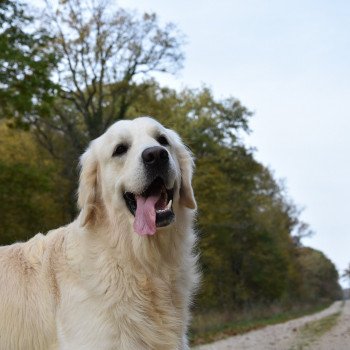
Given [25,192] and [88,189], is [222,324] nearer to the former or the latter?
[25,192]

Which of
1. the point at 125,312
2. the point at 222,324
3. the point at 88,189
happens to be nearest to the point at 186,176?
the point at 88,189

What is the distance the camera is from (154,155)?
411 centimetres

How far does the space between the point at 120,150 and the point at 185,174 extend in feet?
1.88

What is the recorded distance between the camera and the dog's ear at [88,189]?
14.1 feet

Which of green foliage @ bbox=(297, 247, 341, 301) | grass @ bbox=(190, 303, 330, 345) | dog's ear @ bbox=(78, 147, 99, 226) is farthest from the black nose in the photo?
green foliage @ bbox=(297, 247, 341, 301)

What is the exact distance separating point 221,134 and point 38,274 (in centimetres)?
3528

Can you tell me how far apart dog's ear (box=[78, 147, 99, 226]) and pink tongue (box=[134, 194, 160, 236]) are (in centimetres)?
37

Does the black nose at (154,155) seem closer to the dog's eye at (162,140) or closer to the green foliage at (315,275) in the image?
the dog's eye at (162,140)

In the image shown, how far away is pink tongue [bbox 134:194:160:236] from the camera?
4098 millimetres

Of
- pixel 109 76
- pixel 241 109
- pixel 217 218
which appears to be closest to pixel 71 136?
pixel 109 76

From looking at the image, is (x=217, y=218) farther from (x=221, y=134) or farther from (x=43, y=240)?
(x=43, y=240)

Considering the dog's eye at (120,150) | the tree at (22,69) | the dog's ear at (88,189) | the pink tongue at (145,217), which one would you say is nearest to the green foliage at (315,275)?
the tree at (22,69)

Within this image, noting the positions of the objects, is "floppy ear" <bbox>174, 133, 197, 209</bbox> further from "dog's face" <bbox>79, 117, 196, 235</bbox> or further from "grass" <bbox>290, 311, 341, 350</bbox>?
"grass" <bbox>290, 311, 341, 350</bbox>

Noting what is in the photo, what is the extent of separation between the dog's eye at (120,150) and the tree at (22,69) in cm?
1334
